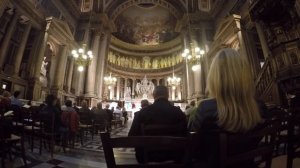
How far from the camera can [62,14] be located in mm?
14000

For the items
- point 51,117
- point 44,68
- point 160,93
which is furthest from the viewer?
point 44,68

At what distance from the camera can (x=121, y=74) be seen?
26.0 m

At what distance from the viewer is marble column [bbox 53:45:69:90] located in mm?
12766

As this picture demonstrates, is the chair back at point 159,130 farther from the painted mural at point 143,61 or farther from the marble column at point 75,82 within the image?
the painted mural at point 143,61

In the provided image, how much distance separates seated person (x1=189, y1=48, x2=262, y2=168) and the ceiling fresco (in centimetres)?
2539

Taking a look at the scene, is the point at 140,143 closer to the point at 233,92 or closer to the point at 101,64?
the point at 233,92

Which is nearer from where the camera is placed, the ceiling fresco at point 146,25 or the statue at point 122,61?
the ceiling fresco at point 146,25

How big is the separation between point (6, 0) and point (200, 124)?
10.9m

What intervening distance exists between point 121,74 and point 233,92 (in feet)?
83.1

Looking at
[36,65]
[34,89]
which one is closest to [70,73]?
[36,65]

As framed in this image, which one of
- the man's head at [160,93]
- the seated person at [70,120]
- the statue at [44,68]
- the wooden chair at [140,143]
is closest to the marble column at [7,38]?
the statue at [44,68]

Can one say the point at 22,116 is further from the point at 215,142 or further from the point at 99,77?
the point at 99,77

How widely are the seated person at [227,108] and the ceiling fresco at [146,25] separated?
25.4 m

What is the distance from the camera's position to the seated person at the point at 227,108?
982 millimetres
